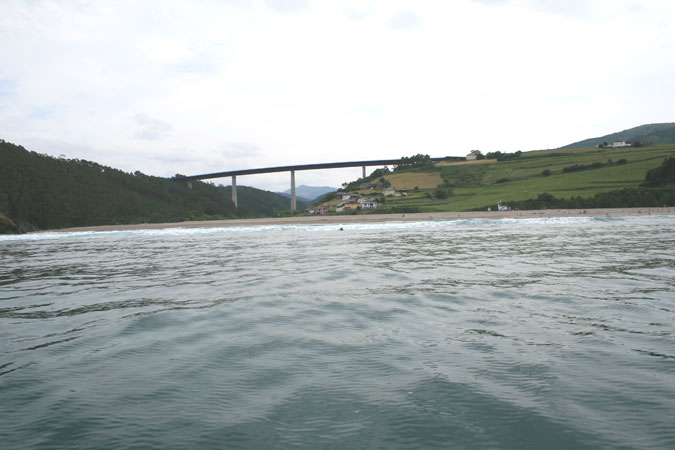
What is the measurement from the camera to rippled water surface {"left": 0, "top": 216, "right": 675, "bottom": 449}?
3779 millimetres

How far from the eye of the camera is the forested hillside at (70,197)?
254 ft

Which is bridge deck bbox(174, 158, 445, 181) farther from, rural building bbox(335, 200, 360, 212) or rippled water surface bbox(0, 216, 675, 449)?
rippled water surface bbox(0, 216, 675, 449)

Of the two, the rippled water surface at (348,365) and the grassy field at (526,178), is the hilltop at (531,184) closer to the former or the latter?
the grassy field at (526,178)

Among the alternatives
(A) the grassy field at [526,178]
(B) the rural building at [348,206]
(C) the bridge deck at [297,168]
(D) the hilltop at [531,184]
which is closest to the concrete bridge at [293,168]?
(C) the bridge deck at [297,168]

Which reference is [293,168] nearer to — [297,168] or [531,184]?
[297,168]

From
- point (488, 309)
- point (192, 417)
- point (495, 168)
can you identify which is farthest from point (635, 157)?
point (192, 417)

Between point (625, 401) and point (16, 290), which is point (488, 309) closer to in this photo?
point (625, 401)

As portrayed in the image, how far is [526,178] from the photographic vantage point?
97.8m

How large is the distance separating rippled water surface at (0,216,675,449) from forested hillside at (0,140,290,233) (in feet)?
230

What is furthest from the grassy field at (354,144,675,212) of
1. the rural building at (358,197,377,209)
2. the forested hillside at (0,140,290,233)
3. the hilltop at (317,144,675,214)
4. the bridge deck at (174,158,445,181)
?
the forested hillside at (0,140,290,233)

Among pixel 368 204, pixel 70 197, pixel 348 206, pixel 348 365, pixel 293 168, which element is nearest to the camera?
pixel 348 365

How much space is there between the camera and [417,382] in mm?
4762

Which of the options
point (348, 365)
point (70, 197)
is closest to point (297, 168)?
point (70, 197)

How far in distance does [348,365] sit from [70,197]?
103 metres
